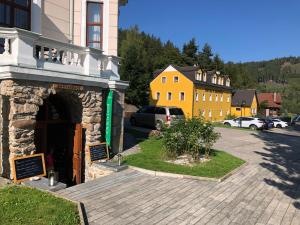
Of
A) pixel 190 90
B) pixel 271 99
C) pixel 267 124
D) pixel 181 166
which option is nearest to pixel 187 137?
pixel 181 166

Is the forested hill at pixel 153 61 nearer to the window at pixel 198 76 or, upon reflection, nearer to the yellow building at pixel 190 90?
the yellow building at pixel 190 90

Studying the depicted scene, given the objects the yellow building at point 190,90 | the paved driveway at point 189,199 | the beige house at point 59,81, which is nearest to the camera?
the paved driveway at point 189,199

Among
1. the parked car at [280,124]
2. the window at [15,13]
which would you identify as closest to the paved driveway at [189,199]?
the window at [15,13]

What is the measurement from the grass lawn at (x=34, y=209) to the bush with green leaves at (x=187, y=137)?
6469 mm

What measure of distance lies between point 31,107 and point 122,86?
479cm

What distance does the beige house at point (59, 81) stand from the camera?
8812mm

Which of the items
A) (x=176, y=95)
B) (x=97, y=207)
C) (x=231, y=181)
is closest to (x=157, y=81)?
(x=176, y=95)

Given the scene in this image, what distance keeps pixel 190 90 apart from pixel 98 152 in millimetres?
32845

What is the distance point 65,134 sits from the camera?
12.4 meters

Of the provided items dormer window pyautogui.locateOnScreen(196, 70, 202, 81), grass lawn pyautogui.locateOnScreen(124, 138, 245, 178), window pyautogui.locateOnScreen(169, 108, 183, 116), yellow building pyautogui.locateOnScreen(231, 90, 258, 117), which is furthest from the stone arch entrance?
yellow building pyautogui.locateOnScreen(231, 90, 258, 117)

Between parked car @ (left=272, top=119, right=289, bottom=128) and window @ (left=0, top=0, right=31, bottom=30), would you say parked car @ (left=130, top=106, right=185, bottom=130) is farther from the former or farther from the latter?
parked car @ (left=272, top=119, right=289, bottom=128)

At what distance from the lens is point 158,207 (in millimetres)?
7695

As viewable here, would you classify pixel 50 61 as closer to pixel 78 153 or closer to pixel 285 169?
pixel 78 153

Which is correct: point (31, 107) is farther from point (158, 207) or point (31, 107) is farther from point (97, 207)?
point (158, 207)
